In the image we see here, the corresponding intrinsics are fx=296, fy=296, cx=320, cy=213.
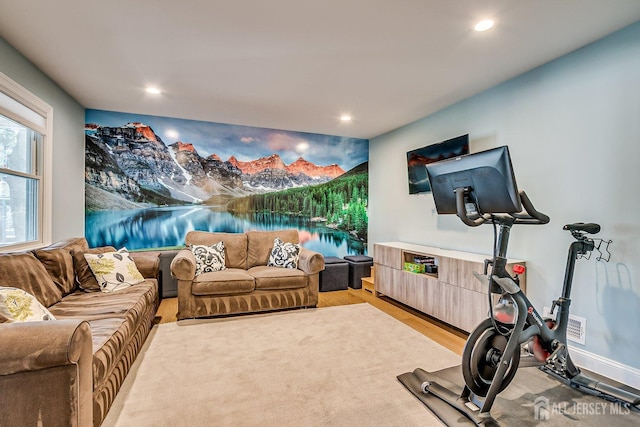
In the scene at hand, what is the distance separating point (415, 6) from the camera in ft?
6.18

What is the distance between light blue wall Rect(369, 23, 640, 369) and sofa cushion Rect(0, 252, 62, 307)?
3.90 m

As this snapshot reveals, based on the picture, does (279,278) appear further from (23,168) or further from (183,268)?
(23,168)

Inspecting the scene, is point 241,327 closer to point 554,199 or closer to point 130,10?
point 130,10

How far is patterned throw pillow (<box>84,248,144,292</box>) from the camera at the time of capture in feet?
8.86

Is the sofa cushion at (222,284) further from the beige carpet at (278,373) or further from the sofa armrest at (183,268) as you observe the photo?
the beige carpet at (278,373)

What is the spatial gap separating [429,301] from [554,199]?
1.57 metres

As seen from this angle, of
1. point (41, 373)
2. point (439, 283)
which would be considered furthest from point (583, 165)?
point (41, 373)

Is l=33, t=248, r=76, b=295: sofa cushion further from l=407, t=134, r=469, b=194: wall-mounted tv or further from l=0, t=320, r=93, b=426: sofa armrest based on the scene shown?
l=407, t=134, r=469, b=194: wall-mounted tv

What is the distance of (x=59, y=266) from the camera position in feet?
8.11

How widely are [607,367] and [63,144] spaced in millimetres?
5439

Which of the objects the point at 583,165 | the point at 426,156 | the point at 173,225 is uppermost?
the point at 426,156

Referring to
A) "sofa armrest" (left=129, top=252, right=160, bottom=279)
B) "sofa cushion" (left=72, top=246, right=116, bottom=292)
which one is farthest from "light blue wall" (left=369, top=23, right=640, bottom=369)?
"sofa cushion" (left=72, top=246, right=116, bottom=292)

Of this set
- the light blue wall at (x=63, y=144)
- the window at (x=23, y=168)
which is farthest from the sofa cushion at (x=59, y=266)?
the light blue wall at (x=63, y=144)

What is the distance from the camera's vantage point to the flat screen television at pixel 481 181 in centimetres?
153
